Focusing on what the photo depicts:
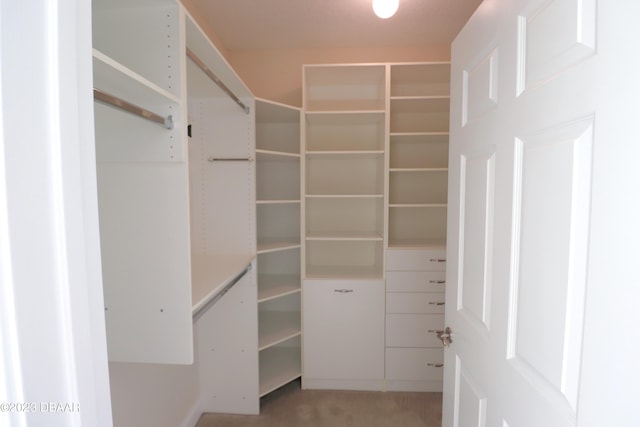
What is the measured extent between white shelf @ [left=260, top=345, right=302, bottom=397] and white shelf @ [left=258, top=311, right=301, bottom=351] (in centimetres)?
22

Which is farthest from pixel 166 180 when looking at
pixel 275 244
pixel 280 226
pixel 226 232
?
pixel 280 226

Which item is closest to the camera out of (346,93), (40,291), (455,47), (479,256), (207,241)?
(40,291)

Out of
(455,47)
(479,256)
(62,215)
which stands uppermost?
(455,47)

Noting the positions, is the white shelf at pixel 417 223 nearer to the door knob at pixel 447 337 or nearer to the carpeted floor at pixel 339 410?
the carpeted floor at pixel 339 410

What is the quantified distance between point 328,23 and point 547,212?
2.11m

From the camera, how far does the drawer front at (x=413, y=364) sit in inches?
95.6

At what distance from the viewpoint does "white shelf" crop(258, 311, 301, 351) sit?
2.33m

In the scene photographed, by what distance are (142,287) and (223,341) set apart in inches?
49.4

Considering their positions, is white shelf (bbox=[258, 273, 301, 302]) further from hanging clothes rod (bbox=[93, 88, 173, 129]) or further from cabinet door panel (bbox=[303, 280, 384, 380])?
hanging clothes rod (bbox=[93, 88, 173, 129])

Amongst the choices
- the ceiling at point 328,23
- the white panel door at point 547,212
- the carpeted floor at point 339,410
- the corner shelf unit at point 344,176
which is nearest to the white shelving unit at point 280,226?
the corner shelf unit at point 344,176

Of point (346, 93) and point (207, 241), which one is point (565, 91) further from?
point (346, 93)

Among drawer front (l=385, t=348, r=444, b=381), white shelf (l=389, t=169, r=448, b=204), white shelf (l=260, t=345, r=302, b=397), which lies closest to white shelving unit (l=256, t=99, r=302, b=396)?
white shelf (l=260, t=345, r=302, b=397)

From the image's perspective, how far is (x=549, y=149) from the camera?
2.30ft

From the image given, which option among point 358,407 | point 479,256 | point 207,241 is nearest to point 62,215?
point 479,256
